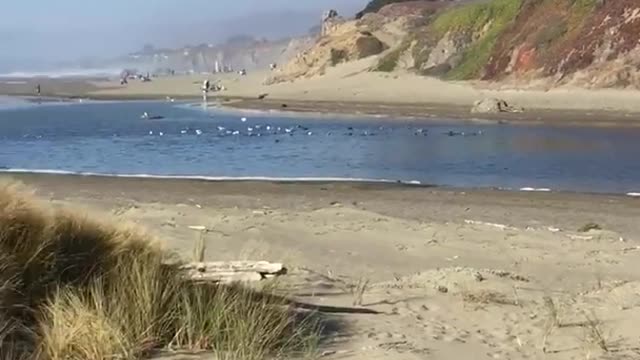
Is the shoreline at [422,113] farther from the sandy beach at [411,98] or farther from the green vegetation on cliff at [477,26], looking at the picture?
the green vegetation on cliff at [477,26]

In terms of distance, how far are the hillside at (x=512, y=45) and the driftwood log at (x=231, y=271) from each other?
32.3 m

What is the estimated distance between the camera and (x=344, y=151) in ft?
87.3

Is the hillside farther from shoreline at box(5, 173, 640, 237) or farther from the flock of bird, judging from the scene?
shoreline at box(5, 173, 640, 237)

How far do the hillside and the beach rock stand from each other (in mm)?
3466

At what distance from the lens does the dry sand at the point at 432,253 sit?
6.84 meters

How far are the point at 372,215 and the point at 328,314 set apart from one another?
22.8 feet

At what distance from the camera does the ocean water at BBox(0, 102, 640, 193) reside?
21.0 meters

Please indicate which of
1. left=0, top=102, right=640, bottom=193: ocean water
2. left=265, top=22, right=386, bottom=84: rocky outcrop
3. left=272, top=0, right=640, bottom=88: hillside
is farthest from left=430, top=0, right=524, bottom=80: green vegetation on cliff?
left=0, top=102, right=640, bottom=193: ocean water

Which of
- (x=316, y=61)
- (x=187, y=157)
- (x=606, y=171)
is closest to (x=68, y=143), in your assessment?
(x=187, y=157)

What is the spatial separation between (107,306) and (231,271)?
5.78ft

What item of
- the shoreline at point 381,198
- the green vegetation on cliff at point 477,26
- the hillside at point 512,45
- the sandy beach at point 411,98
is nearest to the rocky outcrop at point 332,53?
the hillside at point 512,45

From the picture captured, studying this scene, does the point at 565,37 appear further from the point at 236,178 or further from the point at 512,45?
the point at 236,178

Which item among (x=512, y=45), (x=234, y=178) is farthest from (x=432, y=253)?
(x=512, y=45)

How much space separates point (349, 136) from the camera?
30938 millimetres
